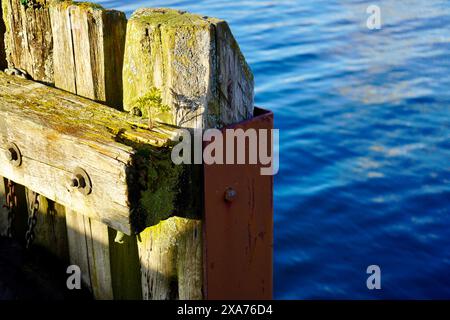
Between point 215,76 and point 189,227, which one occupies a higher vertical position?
point 215,76

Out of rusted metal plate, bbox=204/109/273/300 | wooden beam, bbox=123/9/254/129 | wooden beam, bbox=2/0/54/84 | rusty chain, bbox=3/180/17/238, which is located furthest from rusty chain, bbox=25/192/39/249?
rusted metal plate, bbox=204/109/273/300

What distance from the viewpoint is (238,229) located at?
2629 millimetres

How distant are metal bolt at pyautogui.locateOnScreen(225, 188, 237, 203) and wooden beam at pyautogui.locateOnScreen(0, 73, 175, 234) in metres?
0.26

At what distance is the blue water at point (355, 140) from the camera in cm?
712

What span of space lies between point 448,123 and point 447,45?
3.02 meters

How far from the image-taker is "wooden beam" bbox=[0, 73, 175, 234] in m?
2.32

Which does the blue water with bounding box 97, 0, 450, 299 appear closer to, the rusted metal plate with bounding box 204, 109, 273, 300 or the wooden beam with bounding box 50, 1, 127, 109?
the rusted metal plate with bounding box 204, 109, 273, 300

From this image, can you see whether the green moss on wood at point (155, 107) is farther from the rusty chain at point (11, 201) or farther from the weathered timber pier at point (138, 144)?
the rusty chain at point (11, 201)

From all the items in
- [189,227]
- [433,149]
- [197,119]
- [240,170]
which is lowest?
[433,149]

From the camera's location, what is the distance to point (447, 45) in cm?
1211

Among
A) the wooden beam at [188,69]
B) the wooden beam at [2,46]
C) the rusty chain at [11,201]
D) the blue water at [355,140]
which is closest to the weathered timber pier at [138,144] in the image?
the wooden beam at [188,69]

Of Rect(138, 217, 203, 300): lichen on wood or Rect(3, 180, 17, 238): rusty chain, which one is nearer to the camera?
Rect(138, 217, 203, 300): lichen on wood

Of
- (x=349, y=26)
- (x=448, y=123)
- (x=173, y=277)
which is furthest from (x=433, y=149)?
(x=173, y=277)
